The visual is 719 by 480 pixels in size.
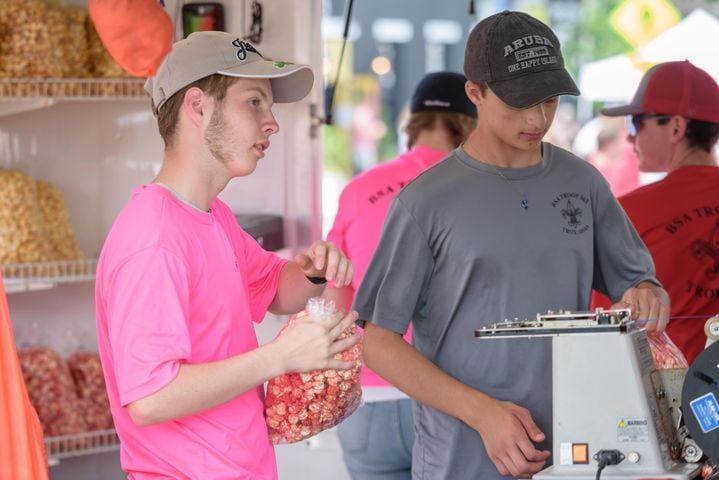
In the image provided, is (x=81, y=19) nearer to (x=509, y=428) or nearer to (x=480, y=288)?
(x=480, y=288)

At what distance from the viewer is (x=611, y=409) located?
6.83 ft

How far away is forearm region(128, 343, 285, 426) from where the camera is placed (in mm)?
2061

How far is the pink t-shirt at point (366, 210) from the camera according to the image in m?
3.81

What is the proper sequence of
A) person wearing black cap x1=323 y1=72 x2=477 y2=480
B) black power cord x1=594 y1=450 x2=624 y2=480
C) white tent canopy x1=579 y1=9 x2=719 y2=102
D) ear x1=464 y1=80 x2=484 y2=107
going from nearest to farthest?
black power cord x1=594 y1=450 x2=624 y2=480 → ear x1=464 y1=80 x2=484 y2=107 → person wearing black cap x1=323 y1=72 x2=477 y2=480 → white tent canopy x1=579 y1=9 x2=719 y2=102

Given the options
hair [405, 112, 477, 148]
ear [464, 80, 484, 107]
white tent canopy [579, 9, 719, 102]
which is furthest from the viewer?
white tent canopy [579, 9, 719, 102]

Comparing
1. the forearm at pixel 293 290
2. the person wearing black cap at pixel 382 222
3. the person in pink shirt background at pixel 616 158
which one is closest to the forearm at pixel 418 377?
the forearm at pixel 293 290

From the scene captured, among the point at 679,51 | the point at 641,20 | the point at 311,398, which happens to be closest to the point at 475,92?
the point at 311,398

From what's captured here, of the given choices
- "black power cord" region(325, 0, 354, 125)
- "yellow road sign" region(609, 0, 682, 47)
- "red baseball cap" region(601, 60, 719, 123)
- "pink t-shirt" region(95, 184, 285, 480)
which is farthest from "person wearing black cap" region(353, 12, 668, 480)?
"yellow road sign" region(609, 0, 682, 47)

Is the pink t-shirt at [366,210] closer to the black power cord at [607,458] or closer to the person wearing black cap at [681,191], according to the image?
the person wearing black cap at [681,191]

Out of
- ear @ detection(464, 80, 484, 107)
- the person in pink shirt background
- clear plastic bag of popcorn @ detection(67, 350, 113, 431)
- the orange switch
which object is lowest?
clear plastic bag of popcorn @ detection(67, 350, 113, 431)

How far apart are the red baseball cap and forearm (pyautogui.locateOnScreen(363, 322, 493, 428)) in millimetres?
1528

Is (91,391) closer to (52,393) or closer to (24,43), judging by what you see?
(52,393)

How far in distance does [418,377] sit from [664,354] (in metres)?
0.56

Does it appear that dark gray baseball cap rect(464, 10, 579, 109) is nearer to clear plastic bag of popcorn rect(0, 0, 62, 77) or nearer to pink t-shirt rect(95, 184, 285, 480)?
pink t-shirt rect(95, 184, 285, 480)
